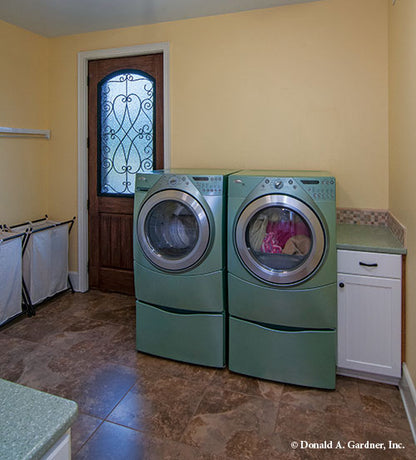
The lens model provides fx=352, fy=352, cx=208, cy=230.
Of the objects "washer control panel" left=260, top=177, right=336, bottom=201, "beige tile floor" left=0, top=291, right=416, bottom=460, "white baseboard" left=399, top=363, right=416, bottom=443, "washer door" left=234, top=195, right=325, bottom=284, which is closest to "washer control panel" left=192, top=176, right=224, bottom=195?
"washer door" left=234, top=195, right=325, bottom=284

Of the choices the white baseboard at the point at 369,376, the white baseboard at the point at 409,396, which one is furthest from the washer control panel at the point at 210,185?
the white baseboard at the point at 409,396

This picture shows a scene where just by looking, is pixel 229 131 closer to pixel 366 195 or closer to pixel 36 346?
pixel 366 195

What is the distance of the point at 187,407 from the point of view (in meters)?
2.05

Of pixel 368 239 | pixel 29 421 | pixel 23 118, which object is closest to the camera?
pixel 29 421

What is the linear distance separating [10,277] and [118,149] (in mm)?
1548

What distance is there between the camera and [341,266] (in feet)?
7.32

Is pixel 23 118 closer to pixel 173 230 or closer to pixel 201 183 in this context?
pixel 173 230

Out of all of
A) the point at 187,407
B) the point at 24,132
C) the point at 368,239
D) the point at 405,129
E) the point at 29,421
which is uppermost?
the point at 24,132

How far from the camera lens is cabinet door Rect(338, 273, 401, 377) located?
2.15 meters

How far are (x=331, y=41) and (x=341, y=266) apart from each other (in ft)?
5.89

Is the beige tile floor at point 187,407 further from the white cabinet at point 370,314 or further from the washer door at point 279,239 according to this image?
the washer door at point 279,239

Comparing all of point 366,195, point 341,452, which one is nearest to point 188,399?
point 341,452

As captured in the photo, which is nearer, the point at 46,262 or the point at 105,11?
the point at 105,11

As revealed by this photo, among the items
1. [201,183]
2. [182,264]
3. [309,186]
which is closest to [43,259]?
[182,264]
